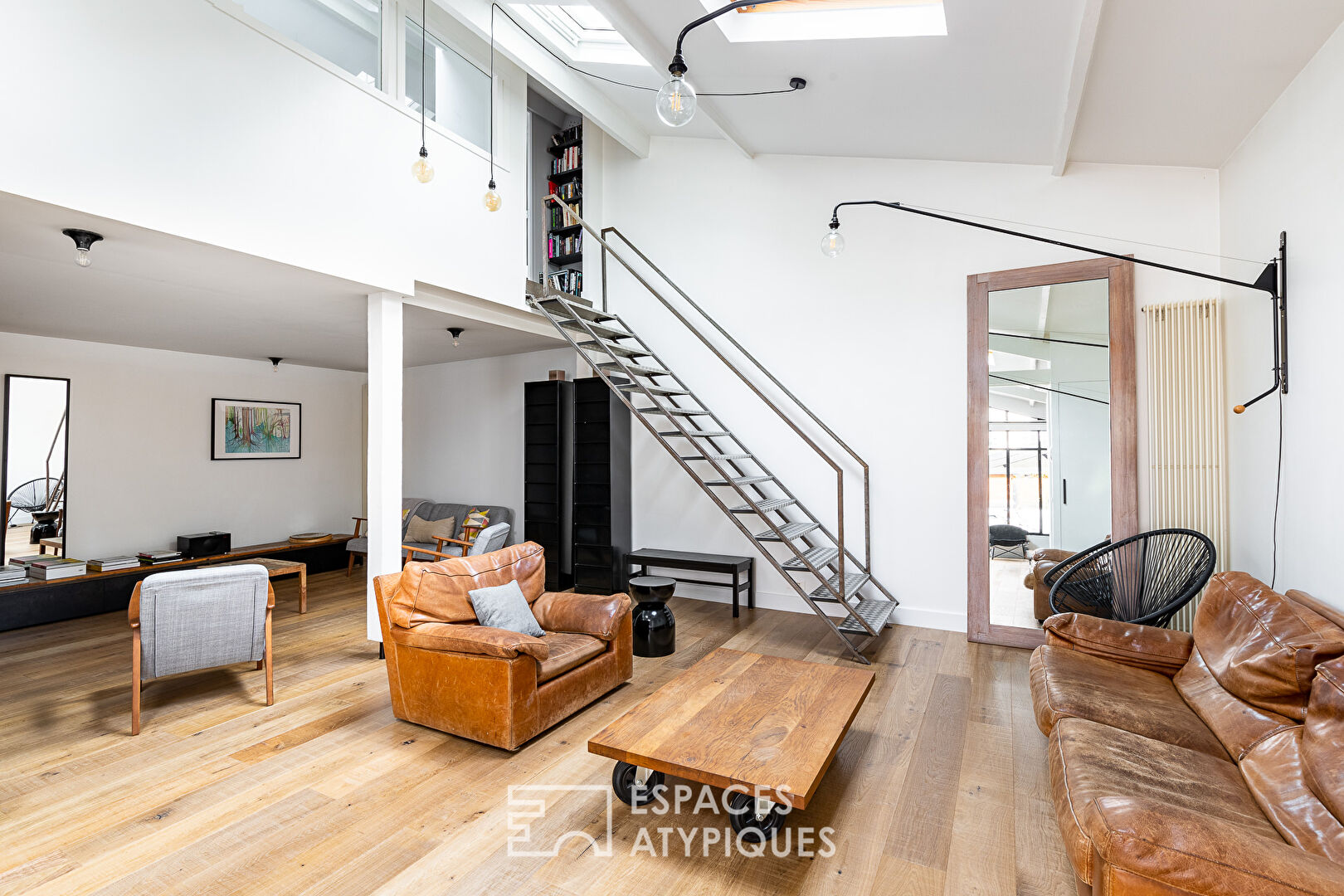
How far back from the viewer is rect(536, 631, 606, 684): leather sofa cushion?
3.09 metres

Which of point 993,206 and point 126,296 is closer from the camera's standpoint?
point 126,296

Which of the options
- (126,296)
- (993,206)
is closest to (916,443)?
(993,206)

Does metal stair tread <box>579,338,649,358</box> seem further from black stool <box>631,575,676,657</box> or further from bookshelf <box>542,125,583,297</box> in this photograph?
black stool <box>631,575,676,657</box>

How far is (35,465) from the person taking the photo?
218 inches

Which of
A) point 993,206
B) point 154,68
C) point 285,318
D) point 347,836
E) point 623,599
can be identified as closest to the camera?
point 347,836

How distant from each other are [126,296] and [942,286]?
18.5 feet

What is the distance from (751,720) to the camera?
253 cm

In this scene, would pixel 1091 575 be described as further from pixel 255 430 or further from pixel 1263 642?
pixel 255 430

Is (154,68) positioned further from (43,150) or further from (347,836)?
(347,836)

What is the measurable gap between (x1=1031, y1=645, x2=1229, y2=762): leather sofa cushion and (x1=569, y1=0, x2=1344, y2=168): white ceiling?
2677 mm

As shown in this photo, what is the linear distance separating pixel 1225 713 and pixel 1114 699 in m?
0.33

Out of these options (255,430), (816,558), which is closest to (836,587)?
(816,558)

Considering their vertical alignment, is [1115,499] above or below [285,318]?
below

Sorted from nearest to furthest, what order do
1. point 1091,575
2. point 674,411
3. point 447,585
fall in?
1. point 447,585
2. point 1091,575
3. point 674,411
